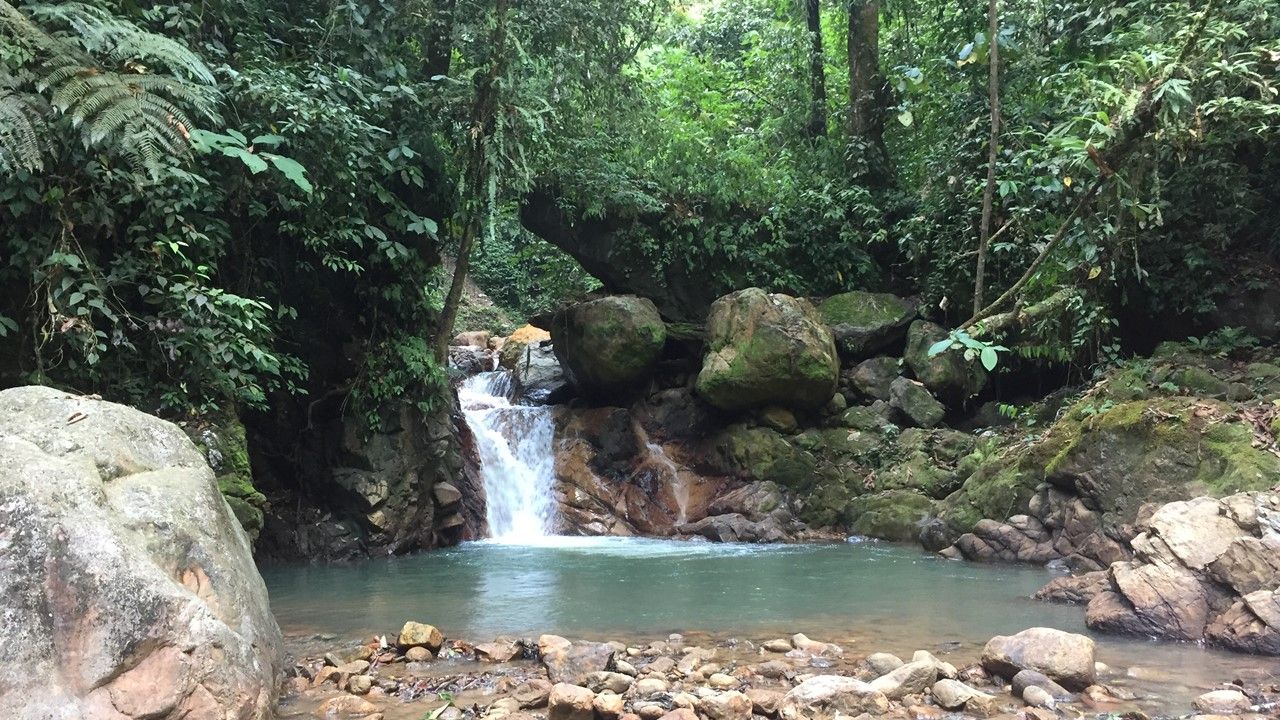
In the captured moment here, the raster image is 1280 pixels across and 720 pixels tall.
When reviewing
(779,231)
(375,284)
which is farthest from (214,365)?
(779,231)

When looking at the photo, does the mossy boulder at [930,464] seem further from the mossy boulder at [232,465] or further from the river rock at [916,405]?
the mossy boulder at [232,465]

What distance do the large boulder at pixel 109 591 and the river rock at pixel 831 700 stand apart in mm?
2352

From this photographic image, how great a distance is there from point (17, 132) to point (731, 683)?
5.60m

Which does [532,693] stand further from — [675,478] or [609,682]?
[675,478]

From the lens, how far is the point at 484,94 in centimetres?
962

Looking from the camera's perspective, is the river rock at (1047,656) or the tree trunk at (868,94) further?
the tree trunk at (868,94)

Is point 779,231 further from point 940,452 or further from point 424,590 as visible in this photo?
point 424,590

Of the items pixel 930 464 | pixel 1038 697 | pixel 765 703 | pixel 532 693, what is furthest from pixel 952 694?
pixel 930 464

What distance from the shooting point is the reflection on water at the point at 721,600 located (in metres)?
5.27

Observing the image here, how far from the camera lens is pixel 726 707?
3.91m

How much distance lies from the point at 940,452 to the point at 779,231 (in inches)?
200

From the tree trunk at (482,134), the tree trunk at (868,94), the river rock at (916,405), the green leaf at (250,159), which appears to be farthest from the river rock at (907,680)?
the tree trunk at (868,94)

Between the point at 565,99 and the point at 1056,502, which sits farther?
the point at 565,99

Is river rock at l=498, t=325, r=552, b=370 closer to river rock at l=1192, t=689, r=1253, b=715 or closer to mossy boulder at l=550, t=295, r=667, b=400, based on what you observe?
mossy boulder at l=550, t=295, r=667, b=400
